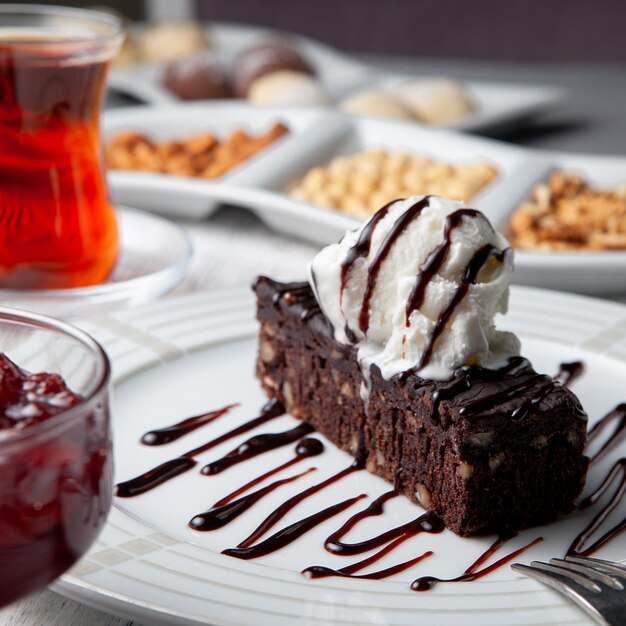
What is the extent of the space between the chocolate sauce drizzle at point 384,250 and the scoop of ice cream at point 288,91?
2.14 m

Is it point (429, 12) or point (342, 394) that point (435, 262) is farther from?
point (429, 12)

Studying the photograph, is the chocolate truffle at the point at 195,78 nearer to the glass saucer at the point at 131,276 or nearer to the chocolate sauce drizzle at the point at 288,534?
the glass saucer at the point at 131,276

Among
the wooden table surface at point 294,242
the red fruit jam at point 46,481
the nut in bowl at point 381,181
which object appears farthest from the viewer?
the nut in bowl at point 381,181

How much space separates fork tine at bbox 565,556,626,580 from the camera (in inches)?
45.9

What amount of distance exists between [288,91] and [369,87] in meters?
0.46

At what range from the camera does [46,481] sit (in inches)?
34.7

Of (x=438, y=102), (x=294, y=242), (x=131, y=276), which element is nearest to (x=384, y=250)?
(x=131, y=276)

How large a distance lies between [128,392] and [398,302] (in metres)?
0.57

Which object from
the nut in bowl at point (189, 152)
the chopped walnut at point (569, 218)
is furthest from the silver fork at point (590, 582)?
the nut in bowl at point (189, 152)

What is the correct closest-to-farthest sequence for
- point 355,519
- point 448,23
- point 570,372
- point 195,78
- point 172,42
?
point 355,519 < point 570,372 < point 195,78 < point 172,42 < point 448,23

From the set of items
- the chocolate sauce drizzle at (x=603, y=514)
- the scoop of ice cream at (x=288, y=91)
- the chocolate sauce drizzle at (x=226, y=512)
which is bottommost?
the chocolate sauce drizzle at (x=226, y=512)

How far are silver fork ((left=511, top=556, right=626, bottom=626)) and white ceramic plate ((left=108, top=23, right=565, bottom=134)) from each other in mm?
2328

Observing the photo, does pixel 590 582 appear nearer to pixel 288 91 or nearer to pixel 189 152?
pixel 189 152

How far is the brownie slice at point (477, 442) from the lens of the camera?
134 cm
